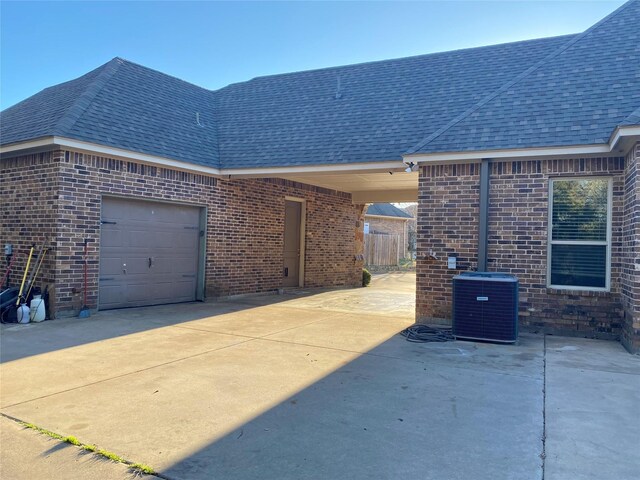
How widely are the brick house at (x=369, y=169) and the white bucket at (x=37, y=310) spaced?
256 millimetres

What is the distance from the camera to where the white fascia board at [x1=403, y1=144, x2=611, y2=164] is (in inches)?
298

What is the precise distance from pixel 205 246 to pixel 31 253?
3.70 meters

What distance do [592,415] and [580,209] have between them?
15.4ft

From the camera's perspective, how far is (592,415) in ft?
14.1

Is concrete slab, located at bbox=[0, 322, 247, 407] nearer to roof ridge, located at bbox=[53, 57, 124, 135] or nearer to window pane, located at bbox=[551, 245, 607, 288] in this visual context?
roof ridge, located at bbox=[53, 57, 124, 135]

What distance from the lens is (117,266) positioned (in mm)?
9953

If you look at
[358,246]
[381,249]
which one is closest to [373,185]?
[358,246]

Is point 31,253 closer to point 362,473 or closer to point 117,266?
point 117,266

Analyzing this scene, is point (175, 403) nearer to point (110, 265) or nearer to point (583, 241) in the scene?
point (110, 265)

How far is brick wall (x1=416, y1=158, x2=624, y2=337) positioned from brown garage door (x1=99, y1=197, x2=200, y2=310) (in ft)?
18.1

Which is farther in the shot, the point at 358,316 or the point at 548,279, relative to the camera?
the point at 358,316

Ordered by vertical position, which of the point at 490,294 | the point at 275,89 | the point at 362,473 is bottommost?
the point at 362,473

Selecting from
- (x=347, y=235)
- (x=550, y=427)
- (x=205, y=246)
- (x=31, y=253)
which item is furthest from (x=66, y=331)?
(x=347, y=235)

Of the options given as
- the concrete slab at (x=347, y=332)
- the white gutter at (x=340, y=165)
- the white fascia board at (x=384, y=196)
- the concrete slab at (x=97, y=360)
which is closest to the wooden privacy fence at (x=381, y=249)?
the white fascia board at (x=384, y=196)
